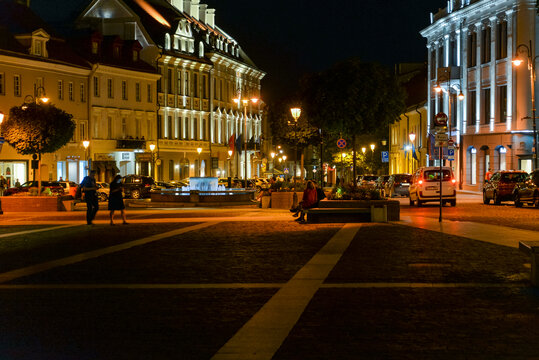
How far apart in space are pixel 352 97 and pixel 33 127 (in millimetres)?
17846

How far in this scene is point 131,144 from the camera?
7344 cm

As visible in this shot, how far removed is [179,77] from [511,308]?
7351cm

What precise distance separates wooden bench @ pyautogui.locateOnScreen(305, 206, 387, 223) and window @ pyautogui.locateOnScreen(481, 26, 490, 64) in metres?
42.2

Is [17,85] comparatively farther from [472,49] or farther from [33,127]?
[472,49]

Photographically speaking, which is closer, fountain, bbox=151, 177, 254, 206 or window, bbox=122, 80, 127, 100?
fountain, bbox=151, 177, 254, 206

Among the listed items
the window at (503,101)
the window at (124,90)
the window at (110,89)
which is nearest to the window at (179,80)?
the window at (124,90)

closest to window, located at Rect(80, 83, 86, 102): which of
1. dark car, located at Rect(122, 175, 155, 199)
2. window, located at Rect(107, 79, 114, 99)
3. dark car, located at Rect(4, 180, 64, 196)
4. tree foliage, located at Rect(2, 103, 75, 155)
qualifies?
window, located at Rect(107, 79, 114, 99)

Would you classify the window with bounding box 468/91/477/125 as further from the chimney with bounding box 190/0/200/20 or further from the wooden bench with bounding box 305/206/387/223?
the wooden bench with bounding box 305/206/387/223

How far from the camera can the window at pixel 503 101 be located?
6309 centimetres

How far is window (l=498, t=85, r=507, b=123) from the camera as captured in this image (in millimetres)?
63094

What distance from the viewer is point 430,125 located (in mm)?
78875

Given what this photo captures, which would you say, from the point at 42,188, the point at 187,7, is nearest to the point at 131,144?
the point at 187,7

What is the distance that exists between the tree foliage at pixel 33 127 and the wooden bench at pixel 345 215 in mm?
24537

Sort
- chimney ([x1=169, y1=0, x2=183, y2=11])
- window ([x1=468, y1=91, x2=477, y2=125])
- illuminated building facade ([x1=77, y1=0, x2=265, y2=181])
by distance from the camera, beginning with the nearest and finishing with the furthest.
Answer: window ([x1=468, y1=91, x2=477, y2=125])
illuminated building facade ([x1=77, y1=0, x2=265, y2=181])
chimney ([x1=169, y1=0, x2=183, y2=11])
